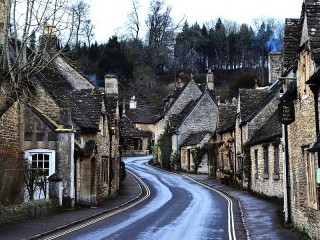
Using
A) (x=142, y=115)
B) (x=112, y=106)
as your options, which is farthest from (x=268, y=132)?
(x=142, y=115)

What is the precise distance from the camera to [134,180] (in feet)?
152

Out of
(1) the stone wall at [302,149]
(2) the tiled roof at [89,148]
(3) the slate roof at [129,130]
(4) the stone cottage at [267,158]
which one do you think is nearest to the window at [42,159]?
(2) the tiled roof at [89,148]

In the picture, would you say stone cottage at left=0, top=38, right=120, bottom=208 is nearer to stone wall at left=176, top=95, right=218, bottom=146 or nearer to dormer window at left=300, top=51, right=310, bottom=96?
dormer window at left=300, top=51, right=310, bottom=96

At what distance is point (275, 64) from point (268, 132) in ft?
40.0

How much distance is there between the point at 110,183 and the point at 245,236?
19.1 meters

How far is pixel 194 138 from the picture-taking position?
193 ft

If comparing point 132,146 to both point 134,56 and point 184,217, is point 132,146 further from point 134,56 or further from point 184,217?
point 184,217

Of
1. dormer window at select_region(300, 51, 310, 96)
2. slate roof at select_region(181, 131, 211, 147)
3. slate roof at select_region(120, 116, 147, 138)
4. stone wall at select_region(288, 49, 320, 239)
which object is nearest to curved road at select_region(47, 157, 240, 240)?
stone wall at select_region(288, 49, 320, 239)

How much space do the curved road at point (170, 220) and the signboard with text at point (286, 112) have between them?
159 inches

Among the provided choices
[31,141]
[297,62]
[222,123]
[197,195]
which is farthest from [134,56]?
[297,62]

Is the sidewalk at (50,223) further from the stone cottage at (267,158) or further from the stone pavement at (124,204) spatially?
the stone cottage at (267,158)

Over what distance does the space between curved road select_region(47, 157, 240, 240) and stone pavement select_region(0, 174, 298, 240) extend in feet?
2.24

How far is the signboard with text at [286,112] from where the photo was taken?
54.2ft

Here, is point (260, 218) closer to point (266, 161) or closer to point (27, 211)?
point (27, 211)
